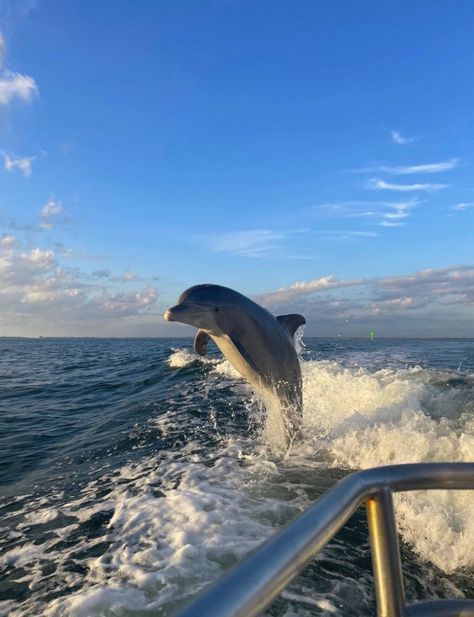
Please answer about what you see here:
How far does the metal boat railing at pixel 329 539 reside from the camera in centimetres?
95

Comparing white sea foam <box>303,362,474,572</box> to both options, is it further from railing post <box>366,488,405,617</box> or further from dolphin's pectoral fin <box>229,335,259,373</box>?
railing post <box>366,488,405,617</box>

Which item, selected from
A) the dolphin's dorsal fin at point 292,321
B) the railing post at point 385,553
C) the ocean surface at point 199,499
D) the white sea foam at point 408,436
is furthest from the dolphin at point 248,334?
the railing post at point 385,553

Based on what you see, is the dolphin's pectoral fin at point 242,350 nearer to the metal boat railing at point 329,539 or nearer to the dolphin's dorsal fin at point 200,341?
the dolphin's dorsal fin at point 200,341

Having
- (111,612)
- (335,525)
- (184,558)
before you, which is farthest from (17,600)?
(335,525)

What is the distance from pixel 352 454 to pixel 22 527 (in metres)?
6.08

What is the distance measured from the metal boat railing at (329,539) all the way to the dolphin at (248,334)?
14.5 ft

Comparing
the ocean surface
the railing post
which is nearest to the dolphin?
the ocean surface

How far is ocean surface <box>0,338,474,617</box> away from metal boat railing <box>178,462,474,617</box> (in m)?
2.81

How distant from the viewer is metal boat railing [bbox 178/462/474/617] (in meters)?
0.95

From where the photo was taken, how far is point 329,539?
1.36 metres

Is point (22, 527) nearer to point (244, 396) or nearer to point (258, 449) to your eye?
point (258, 449)

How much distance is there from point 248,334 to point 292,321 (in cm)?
132

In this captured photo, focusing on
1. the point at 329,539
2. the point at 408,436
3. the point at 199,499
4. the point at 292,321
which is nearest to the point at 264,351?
the point at 292,321

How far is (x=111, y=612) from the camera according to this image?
13.3 ft
